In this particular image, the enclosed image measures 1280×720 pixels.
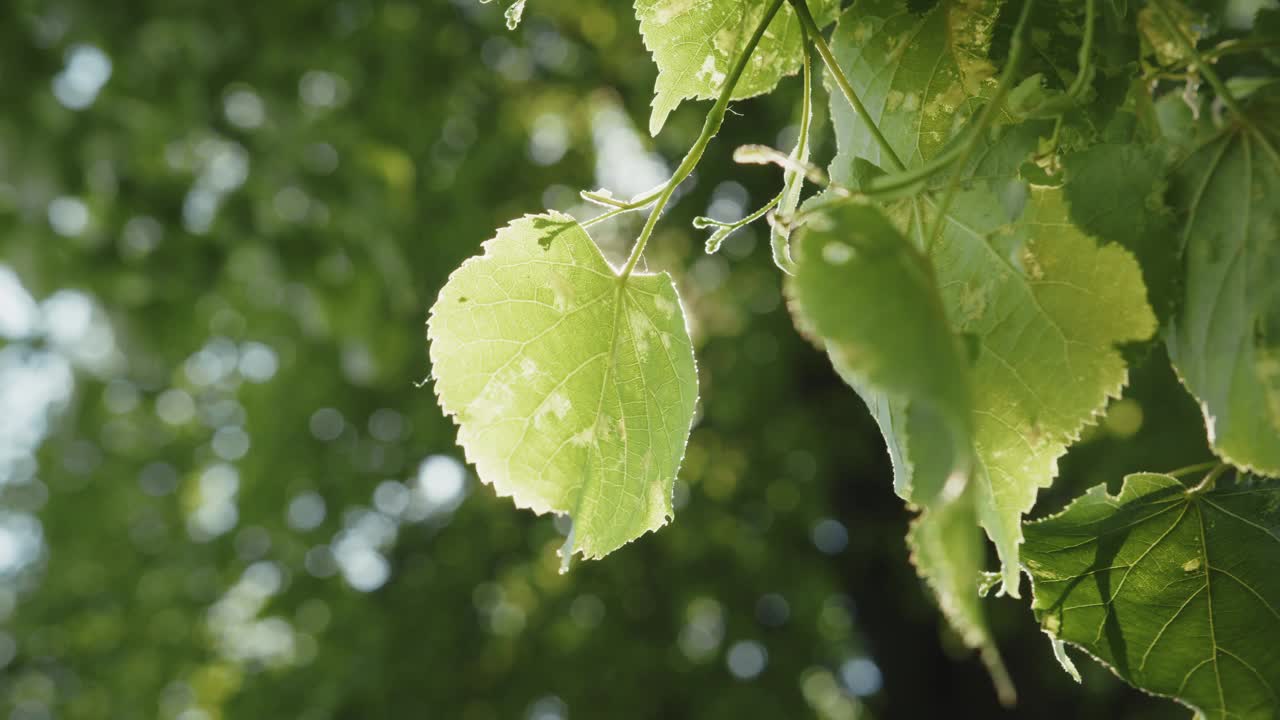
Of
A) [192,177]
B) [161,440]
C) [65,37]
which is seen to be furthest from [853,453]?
[161,440]

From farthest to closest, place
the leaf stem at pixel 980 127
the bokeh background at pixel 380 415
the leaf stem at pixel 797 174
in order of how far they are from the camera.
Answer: the bokeh background at pixel 380 415
the leaf stem at pixel 797 174
the leaf stem at pixel 980 127

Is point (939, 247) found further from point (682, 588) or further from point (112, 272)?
point (682, 588)

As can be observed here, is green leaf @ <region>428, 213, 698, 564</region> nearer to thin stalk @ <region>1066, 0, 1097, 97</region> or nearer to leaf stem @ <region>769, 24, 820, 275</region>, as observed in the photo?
leaf stem @ <region>769, 24, 820, 275</region>

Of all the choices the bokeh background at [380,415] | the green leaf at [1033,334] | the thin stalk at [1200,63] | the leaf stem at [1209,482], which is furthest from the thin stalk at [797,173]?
the bokeh background at [380,415]

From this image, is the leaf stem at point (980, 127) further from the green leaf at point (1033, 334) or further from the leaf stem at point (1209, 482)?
the leaf stem at point (1209, 482)

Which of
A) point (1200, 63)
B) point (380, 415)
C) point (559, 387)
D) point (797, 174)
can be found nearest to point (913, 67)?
point (797, 174)

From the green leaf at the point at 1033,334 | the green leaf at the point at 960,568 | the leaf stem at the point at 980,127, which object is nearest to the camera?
the green leaf at the point at 960,568
